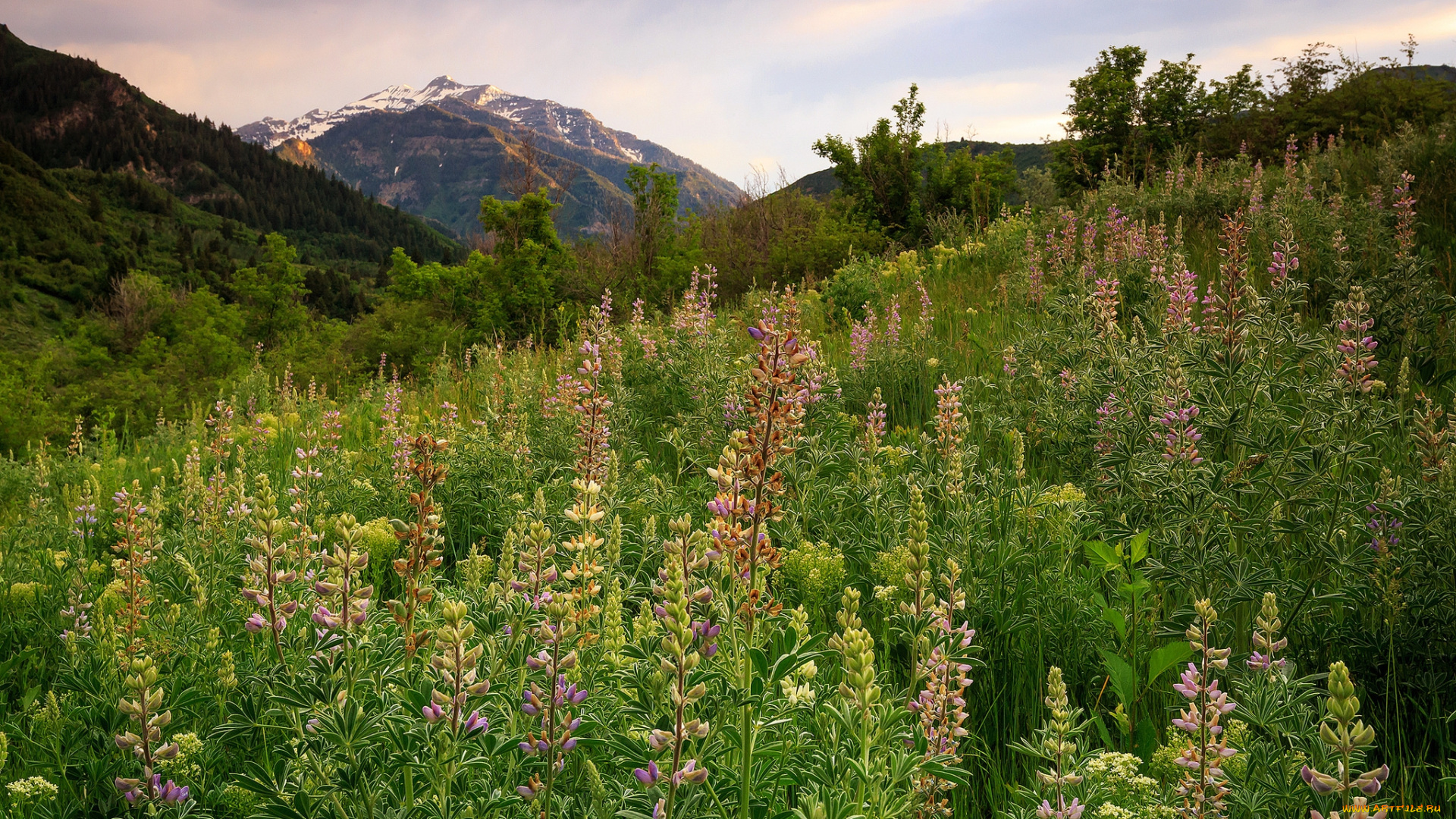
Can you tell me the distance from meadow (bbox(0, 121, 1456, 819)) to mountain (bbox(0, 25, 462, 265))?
153 metres

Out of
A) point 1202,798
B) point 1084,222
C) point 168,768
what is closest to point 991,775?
point 1202,798

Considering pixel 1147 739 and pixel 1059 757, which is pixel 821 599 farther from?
pixel 1059 757

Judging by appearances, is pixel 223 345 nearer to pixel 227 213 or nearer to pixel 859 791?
pixel 859 791

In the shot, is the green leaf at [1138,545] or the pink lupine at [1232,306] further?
the pink lupine at [1232,306]

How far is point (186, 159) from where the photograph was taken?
163000 millimetres

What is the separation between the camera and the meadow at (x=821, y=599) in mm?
1353

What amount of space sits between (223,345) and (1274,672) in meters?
34.2

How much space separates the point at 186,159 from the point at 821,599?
212093 mm

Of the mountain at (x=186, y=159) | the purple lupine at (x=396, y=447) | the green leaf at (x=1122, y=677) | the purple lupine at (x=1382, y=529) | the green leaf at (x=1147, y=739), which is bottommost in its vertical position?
the green leaf at (x=1147, y=739)

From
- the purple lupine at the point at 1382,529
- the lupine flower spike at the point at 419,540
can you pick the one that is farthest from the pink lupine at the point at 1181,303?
the lupine flower spike at the point at 419,540

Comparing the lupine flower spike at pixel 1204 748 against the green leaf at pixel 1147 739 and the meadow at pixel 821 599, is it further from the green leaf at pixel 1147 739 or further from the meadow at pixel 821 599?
the green leaf at pixel 1147 739

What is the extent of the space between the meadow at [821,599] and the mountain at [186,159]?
153 m

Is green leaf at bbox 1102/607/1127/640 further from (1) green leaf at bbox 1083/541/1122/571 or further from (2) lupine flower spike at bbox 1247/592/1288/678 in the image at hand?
(2) lupine flower spike at bbox 1247/592/1288/678

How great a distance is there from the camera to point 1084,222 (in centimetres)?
974
